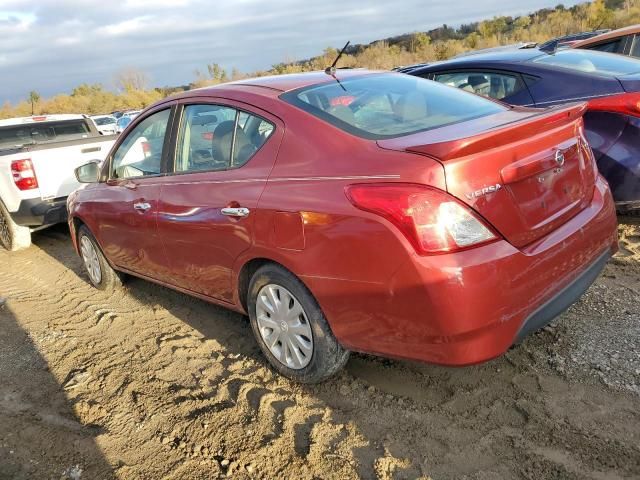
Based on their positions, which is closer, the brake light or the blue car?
the brake light

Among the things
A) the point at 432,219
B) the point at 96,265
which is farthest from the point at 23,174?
the point at 432,219

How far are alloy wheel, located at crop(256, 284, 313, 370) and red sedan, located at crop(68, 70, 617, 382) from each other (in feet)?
0.03

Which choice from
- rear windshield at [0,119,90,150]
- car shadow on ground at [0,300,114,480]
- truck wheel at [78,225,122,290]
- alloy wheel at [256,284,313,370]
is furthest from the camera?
rear windshield at [0,119,90,150]

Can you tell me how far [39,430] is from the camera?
3023mm

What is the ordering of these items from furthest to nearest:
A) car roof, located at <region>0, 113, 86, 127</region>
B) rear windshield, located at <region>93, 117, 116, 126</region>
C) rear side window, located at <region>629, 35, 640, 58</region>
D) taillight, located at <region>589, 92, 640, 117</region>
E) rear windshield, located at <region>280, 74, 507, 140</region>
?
rear windshield, located at <region>93, 117, 116, 126</region> → car roof, located at <region>0, 113, 86, 127</region> → rear side window, located at <region>629, 35, 640, 58</region> → taillight, located at <region>589, 92, 640, 117</region> → rear windshield, located at <region>280, 74, 507, 140</region>

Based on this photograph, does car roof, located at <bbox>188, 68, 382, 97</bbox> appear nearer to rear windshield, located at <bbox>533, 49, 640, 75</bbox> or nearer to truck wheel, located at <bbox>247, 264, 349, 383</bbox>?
truck wheel, located at <bbox>247, 264, 349, 383</bbox>

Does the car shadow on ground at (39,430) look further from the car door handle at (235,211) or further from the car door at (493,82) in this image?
the car door at (493,82)

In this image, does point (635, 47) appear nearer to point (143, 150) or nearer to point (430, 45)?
point (143, 150)

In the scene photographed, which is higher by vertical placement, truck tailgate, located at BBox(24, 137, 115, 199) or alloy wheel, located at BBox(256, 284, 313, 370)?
truck tailgate, located at BBox(24, 137, 115, 199)

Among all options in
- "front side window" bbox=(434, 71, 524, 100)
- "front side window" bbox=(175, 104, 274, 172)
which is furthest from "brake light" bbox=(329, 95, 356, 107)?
"front side window" bbox=(434, 71, 524, 100)

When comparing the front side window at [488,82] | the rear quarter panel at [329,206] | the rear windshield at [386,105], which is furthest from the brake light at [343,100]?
the front side window at [488,82]

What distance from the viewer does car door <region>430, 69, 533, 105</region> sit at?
4.80 meters

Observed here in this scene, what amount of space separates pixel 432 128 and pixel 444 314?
0.99m

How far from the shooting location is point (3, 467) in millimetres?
2752
